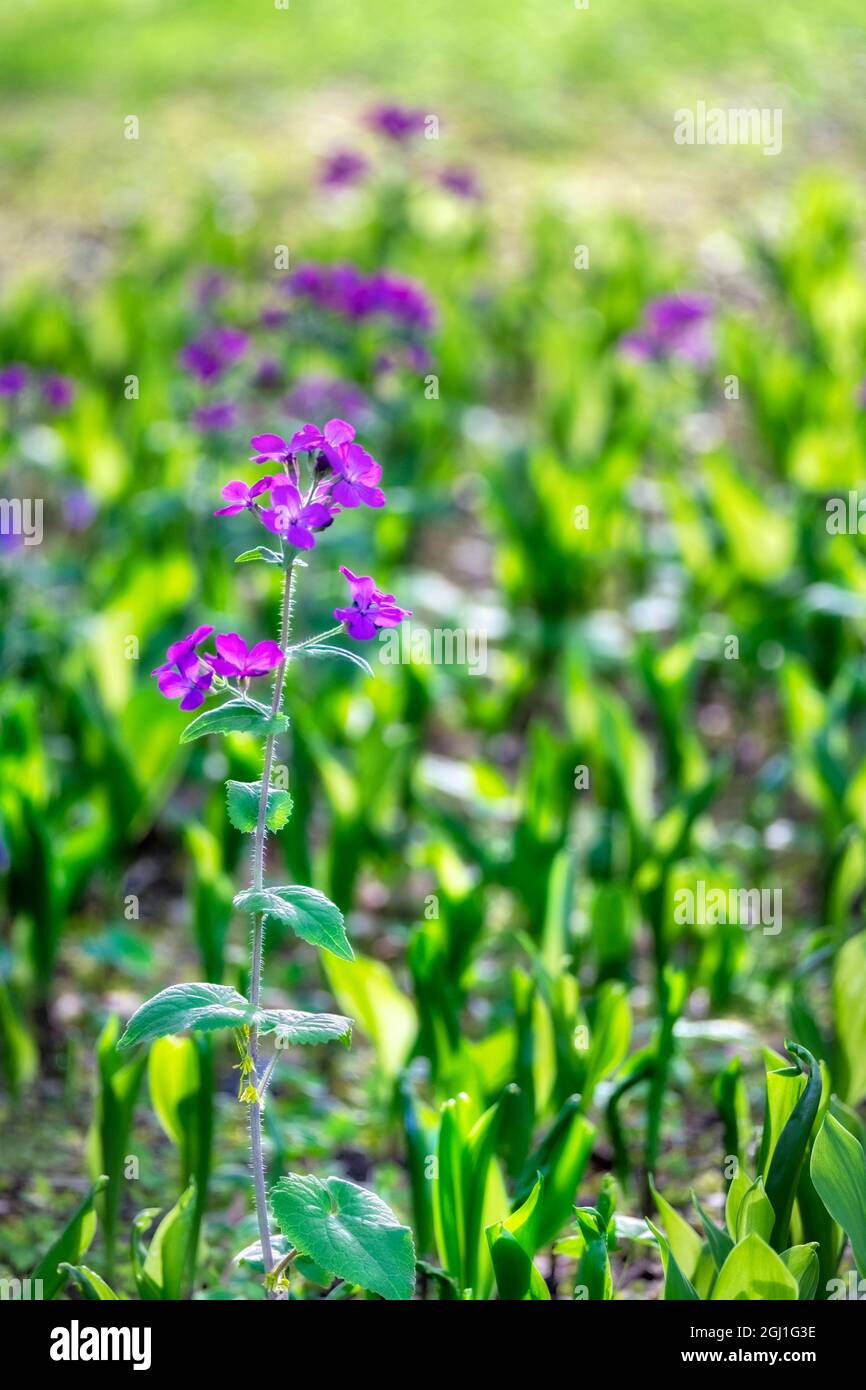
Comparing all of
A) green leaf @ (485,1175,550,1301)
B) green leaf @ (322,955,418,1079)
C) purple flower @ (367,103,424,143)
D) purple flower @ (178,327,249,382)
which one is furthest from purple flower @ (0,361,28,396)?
green leaf @ (485,1175,550,1301)

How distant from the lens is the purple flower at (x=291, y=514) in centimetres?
141

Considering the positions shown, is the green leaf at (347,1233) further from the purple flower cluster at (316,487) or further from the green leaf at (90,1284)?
the purple flower cluster at (316,487)

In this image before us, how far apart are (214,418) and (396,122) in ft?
4.70

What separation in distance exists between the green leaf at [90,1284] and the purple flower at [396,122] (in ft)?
11.6

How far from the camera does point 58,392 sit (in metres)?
3.77

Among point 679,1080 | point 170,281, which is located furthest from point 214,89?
point 679,1080

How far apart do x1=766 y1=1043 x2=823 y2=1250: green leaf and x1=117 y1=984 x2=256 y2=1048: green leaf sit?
0.58 meters

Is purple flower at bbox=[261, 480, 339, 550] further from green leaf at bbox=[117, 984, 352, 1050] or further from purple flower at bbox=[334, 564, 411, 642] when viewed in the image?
green leaf at bbox=[117, 984, 352, 1050]

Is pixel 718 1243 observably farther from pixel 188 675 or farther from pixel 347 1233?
pixel 188 675

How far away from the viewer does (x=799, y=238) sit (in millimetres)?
5625

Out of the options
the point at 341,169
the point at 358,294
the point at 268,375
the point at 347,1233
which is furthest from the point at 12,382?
the point at 347,1233

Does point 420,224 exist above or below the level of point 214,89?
below

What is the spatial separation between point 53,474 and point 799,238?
3.01m
